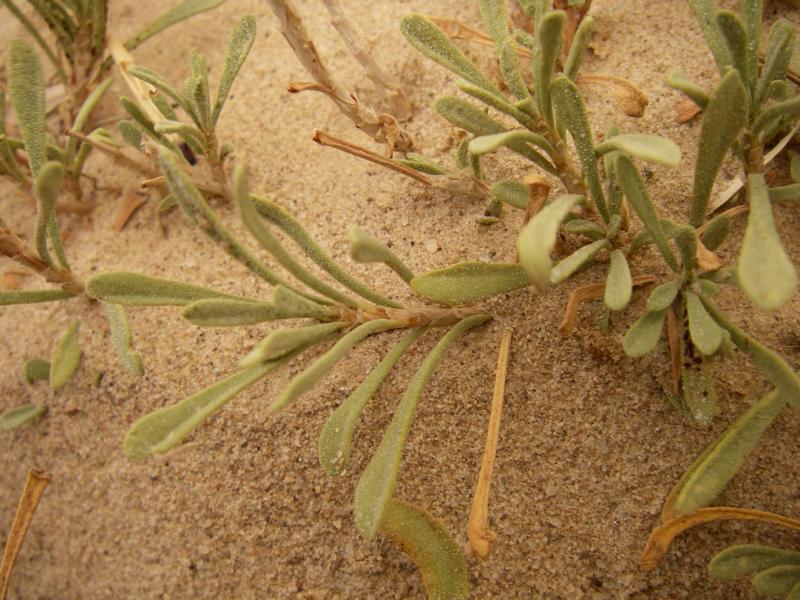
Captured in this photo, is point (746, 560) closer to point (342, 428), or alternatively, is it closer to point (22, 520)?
point (342, 428)

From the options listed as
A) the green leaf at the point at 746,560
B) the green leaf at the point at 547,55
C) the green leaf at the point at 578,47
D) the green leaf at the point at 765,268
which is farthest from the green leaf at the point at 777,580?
the green leaf at the point at 578,47

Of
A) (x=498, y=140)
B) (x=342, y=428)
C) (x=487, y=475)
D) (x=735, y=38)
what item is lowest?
(x=487, y=475)

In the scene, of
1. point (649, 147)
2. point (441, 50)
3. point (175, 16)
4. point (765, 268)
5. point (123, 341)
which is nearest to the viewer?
point (765, 268)

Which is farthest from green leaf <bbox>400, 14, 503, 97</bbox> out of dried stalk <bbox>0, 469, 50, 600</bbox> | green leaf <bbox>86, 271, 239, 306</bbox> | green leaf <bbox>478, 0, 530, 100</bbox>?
dried stalk <bbox>0, 469, 50, 600</bbox>

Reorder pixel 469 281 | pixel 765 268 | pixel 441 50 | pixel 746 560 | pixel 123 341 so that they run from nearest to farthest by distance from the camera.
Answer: pixel 765 268 < pixel 746 560 < pixel 469 281 < pixel 441 50 < pixel 123 341

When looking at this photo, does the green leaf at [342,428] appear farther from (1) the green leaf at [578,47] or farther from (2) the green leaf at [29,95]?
(2) the green leaf at [29,95]

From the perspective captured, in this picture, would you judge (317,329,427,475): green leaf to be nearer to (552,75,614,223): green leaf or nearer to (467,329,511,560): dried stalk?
(467,329,511,560): dried stalk

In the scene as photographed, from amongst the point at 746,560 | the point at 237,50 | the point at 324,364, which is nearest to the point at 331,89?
the point at 237,50
